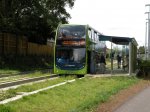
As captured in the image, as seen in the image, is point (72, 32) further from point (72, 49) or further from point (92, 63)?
point (92, 63)

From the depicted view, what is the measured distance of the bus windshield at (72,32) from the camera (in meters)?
32.3

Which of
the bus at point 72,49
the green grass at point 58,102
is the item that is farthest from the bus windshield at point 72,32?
the green grass at point 58,102

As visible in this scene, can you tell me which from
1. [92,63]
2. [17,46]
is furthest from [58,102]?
[17,46]

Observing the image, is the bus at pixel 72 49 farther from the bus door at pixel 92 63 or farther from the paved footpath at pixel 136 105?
the paved footpath at pixel 136 105

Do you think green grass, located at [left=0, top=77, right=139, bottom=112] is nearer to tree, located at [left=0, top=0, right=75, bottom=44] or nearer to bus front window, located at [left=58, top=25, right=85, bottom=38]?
bus front window, located at [left=58, top=25, right=85, bottom=38]

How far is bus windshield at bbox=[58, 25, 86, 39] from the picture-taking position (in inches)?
1273

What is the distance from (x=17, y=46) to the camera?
51.4 m

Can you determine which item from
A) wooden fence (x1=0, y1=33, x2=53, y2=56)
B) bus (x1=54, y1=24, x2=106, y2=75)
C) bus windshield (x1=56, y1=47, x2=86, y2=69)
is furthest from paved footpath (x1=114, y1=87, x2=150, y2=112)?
wooden fence (x1=0, y1=33, x2=53, y2=56)

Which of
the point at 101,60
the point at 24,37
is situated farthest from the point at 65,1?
the point at 101,60

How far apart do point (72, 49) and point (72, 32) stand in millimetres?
1203

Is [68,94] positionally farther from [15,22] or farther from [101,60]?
[15,22]

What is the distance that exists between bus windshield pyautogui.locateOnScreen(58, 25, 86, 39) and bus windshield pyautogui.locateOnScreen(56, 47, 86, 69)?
995mm

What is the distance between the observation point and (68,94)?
723 inches

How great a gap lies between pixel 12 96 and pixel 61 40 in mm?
16466
